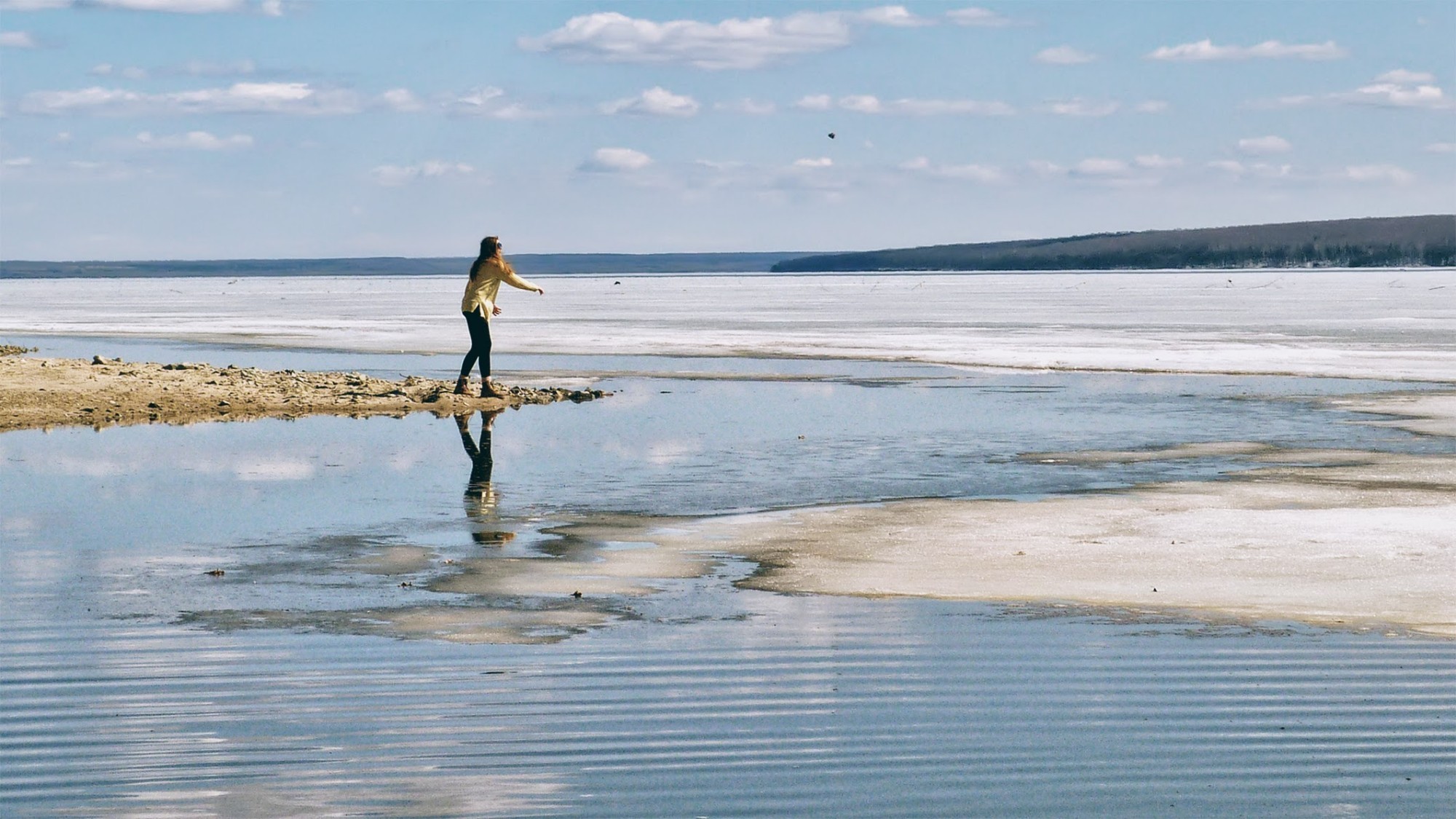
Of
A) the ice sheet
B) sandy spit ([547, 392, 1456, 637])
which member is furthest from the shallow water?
the ice sheet

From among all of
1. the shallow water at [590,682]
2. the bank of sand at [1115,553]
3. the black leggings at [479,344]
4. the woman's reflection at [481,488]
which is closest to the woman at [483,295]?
the black leggings at [479,344]

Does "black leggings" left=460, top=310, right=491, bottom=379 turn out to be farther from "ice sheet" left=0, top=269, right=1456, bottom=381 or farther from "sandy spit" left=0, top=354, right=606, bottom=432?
"ice sheet" left=0, top=269, right=1456, bottom=381

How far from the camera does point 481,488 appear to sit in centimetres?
1410

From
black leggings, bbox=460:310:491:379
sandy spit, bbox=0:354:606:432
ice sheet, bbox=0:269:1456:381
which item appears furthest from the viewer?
ice sheet, bbox=0:269:1456:381

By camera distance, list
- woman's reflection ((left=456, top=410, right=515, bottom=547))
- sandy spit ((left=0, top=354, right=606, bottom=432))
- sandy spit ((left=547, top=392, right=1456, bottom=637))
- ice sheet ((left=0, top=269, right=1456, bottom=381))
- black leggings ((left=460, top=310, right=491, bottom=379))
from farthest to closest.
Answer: ice sheet ((left=0, top=269, right=1456, bottom=381)) → black leggings ((left=460, top=310, right=491, bottom=379)) → sandy spit ((left=0, top=354, right=606, bottom=432)) → woman's reflection ((left=456, top=410, right=515, bottom=547)) → sandy spit ((left=547, top=392, right=1456, bottom=637))

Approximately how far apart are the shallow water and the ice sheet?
18.8 metres

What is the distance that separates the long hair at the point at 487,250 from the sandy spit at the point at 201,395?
5.46 ft

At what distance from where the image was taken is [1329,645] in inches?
318

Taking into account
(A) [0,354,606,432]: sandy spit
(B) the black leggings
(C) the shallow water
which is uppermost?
(B) the black leggings

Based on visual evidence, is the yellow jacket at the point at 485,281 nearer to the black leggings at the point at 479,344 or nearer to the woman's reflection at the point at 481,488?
the black leggings at the point at 479,344

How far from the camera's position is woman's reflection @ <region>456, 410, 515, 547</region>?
11.6 meters

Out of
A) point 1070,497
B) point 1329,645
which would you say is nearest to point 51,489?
point 1070,497

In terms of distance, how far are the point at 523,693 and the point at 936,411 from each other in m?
14.3

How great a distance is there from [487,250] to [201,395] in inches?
156
